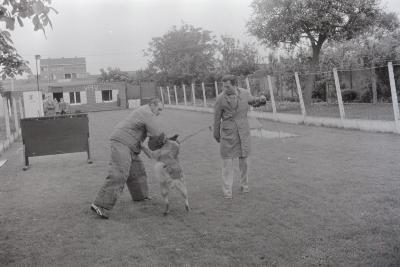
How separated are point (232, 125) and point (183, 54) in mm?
44140

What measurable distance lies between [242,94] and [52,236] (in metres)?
3.33

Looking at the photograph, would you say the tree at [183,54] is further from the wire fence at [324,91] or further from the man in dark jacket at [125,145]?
the man in dark jacket at [125,145]

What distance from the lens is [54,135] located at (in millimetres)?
11227

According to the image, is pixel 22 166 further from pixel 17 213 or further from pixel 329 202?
pixel 329 202

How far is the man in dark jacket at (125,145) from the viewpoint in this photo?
20.8 ft

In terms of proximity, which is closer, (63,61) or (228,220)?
(228,220)

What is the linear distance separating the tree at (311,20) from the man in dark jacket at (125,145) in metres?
16.6

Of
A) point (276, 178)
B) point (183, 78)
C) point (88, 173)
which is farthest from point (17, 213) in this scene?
point (183, 78)

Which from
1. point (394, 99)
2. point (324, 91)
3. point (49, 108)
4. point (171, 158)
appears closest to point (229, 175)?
point (171, 158)

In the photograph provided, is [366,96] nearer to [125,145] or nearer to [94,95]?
[125,145]

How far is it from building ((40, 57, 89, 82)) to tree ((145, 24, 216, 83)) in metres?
51.2

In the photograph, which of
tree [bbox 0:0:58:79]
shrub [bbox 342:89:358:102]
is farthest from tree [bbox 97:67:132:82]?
tree [bbox 0:0:58:79]

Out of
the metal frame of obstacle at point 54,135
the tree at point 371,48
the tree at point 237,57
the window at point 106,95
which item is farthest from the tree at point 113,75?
the metal frame of obstacle at point 54,135

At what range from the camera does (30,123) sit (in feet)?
36.2
